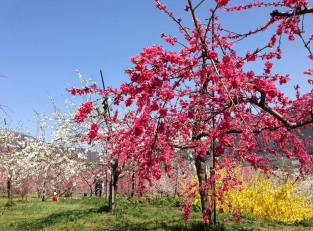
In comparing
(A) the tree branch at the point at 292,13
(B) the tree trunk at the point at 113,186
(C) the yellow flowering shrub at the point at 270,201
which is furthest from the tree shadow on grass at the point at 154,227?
(A) the tree branch at the point at 292,13

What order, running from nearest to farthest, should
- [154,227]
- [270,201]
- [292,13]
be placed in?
[292,13] < [154,227] < [270,201]

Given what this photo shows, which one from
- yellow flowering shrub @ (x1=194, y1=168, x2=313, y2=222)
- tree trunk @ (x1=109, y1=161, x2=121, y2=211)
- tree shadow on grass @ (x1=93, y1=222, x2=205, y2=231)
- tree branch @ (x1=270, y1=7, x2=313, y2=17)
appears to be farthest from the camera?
tree trunk @ (x1=109, y1=161, x2=121, y2=211)

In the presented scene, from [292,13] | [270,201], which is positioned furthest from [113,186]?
[292,13]

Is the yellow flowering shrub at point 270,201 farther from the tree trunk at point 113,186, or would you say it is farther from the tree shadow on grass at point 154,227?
the tree trunk at point 113,186

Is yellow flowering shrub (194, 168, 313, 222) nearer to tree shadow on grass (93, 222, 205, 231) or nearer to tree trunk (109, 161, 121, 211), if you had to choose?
tree shadow on grass (93, 222, 205, 231)

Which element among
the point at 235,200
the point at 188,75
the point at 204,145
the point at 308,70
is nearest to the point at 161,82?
the point at 188,75

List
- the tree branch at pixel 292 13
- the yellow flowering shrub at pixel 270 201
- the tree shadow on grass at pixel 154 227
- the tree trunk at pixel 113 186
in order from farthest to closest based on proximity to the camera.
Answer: the tree trunk at pixel 113 186 → the yellow flowering shrub at pixel 270 201 → the tree shadow on grass at pixel 154 227 → the tree branch at pixel 292 13

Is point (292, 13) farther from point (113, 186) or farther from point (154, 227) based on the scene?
point (113, 186)

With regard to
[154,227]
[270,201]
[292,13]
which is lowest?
[154,227]

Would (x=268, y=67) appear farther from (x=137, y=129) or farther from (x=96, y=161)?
(x=96, y=161)

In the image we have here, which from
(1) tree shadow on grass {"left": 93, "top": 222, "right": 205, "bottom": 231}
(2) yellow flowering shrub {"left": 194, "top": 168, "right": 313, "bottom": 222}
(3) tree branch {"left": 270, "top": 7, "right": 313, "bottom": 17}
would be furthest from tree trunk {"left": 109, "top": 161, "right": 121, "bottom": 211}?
(3) tree branch {"left": 270, "top": 7, "right": 313, "bottom": 17}

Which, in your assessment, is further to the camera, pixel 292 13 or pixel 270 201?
pixel 270 201

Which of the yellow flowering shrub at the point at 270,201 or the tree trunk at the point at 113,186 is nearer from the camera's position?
the yellow flowering shrub at the point at 270,201

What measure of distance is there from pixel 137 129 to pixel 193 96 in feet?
6.79
